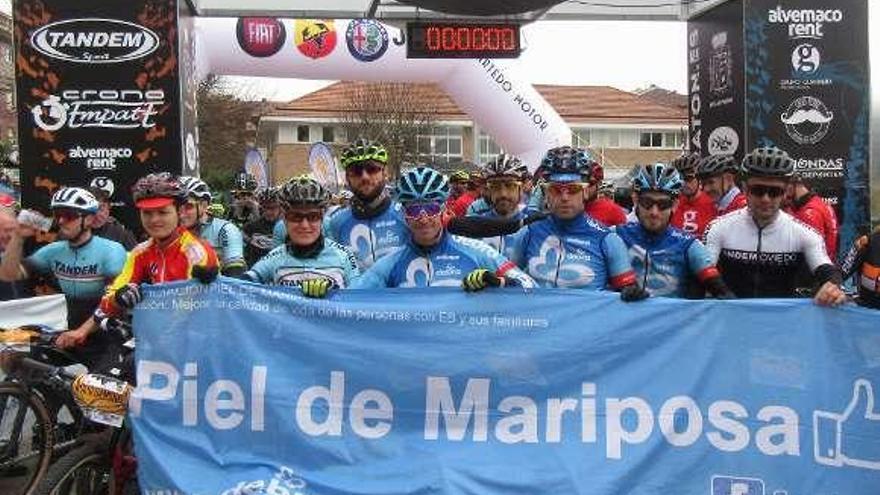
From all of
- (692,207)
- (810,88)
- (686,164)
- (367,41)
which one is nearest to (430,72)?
(367,41)

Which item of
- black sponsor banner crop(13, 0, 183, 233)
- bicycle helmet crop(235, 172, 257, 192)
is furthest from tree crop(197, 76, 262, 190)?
black sponsor banner crop(13, 0, 183, 233)

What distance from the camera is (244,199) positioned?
41.7 ft

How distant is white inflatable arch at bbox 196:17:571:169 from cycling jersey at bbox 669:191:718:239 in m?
9.16

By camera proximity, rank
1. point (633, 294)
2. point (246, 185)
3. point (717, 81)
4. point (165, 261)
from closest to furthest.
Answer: point (633, 294) < point (165, 261) < point (717, 81) < point (246, 185)

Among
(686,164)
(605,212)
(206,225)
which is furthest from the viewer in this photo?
(686,164)

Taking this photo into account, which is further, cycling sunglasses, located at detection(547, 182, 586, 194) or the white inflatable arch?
the white inflatable arch

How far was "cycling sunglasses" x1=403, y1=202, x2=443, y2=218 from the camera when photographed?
4613 millimetres

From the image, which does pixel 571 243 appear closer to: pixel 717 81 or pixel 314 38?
pixel 717 81

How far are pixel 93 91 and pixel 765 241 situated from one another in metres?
6.30

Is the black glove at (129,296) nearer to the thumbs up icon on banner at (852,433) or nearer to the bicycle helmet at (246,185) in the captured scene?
the thumbs up icon on banner at (852,433)

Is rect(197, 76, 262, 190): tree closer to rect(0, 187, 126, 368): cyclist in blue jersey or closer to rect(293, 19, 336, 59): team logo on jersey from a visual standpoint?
rect(293, 19, 336, 59): team logo on jersey

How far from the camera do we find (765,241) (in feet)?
16.8

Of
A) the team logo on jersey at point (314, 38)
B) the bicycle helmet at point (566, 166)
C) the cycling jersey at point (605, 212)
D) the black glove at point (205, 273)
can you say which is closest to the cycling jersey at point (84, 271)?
the black glove at point (205, 273)

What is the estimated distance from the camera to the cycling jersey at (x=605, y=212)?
7020 mm
